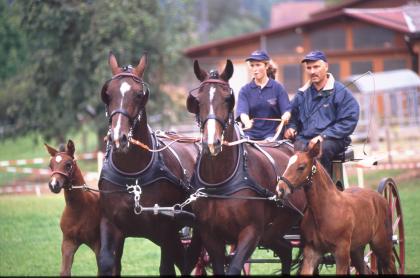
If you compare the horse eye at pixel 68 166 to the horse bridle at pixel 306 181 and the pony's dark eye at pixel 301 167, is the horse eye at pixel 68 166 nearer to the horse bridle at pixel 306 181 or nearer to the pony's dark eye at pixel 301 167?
the horse bridle at pixel 306 181

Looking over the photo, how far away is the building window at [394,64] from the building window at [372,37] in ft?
2.12

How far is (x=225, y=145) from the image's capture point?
804 centimetres

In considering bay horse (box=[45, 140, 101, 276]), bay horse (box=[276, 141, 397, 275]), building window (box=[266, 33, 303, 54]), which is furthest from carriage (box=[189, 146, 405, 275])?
building window (box=[266, 33, 303, 54])

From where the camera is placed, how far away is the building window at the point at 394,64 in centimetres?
3484

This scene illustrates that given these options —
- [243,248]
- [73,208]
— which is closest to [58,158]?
[73,208]

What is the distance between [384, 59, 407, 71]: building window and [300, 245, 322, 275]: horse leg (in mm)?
27719

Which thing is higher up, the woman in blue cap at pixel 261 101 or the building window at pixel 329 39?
the building window at pixel 329 39

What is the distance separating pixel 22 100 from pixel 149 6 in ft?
18.9

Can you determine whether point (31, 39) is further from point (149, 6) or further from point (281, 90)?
point (281, 90)

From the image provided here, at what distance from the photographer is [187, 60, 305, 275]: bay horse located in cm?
776

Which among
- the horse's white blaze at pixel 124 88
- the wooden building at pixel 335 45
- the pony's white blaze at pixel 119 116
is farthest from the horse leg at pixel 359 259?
the wooden building at pixel 335 45

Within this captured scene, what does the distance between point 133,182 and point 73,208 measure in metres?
1.45

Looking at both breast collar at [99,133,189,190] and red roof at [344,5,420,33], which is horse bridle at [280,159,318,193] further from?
red roof at [344,5,420,33]

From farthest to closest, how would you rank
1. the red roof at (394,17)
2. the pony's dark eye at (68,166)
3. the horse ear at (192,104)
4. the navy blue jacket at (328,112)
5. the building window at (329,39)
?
the building window at (329,39), the red roof at (394,17), the pony's dark eye at (68,166), the navy blue jacket at (328,112), the horse ear at (192,104)
